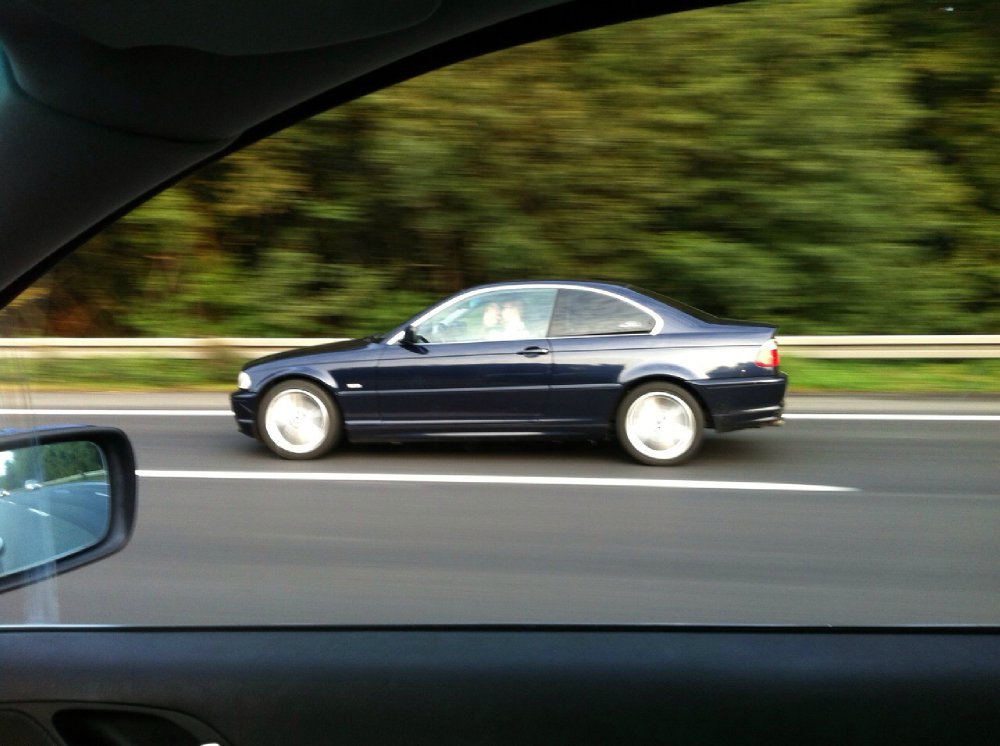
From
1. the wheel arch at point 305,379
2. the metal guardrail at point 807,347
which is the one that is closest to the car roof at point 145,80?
the metal guardrail at point 807,347

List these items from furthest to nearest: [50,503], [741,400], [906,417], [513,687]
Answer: [906,417]
[741,400]
[513,687]
[50,503]

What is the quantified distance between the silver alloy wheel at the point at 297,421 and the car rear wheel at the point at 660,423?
7.00 feet

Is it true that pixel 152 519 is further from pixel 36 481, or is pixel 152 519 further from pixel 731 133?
pixel 731 133

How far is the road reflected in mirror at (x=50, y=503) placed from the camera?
1.78 metres

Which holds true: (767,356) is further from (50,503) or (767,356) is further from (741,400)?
(50,503)

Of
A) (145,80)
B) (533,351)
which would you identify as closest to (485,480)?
(533,351)

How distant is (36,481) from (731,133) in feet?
23.2

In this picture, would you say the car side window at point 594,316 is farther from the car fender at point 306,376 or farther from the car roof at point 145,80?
the car roof at point 145,80

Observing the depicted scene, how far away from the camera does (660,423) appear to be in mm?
7215

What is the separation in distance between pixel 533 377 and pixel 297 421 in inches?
68.5

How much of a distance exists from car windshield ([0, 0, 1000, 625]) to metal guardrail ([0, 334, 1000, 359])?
35 millimetres

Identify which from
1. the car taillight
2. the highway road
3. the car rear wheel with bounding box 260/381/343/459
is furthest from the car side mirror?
the car taillight

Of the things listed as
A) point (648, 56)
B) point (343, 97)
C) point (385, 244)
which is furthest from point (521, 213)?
point (343, 97)

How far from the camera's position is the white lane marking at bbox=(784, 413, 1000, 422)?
329 inches
